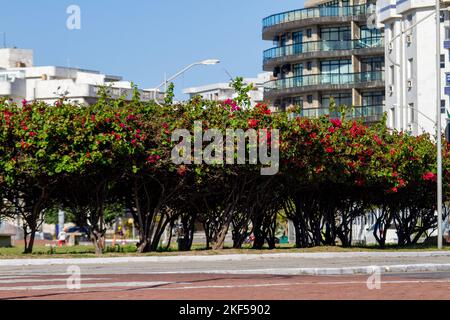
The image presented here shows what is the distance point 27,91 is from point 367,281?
10277cm

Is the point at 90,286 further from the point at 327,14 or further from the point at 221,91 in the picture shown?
the point at 221,91

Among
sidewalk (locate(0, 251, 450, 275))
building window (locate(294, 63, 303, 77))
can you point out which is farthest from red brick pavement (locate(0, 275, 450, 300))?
building window (locate(294, 63, 303, 77))

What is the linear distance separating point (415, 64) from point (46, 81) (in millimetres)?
49034

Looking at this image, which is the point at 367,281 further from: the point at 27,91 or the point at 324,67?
the point at 27,91

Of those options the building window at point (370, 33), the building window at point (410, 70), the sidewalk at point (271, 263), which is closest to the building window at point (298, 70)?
the building window at point (370, 33)

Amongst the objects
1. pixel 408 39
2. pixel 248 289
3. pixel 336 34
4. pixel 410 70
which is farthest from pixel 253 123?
pixel 336 34

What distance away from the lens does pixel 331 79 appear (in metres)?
96.7

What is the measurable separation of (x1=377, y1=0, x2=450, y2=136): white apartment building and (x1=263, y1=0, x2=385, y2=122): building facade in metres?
5.72

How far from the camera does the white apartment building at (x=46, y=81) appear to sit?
118m

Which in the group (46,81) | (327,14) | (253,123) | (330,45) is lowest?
(253,123)

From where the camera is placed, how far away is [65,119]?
37.4 meters

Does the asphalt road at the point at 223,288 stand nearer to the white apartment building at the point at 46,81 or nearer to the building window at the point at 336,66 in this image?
the white apartment building at the point at 46,81

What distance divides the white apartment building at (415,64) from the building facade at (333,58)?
5.72 metres
